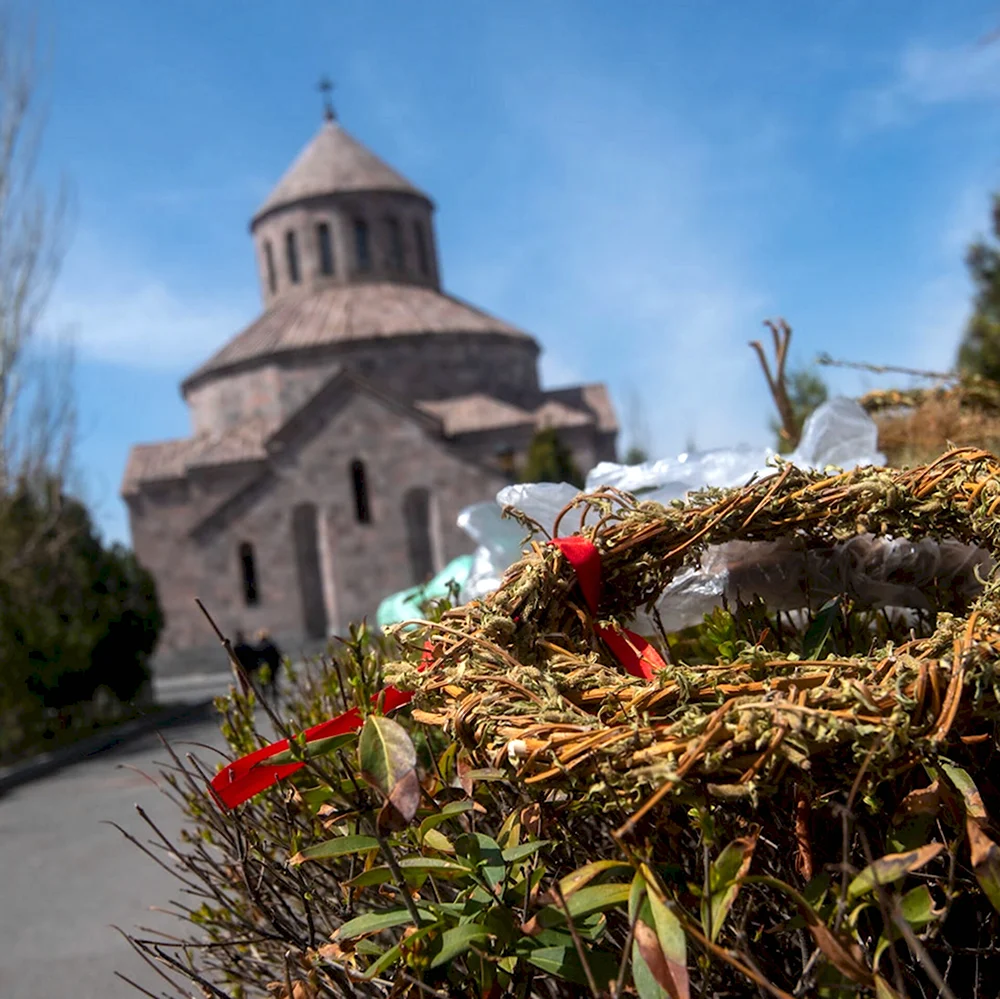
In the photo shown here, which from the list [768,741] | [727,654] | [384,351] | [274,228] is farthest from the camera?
[274,228]

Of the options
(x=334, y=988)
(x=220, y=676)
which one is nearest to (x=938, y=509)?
(x=334, y=988)

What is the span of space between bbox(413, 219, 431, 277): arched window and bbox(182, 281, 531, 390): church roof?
2.59ft

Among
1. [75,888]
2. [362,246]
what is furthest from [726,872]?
[362,246]

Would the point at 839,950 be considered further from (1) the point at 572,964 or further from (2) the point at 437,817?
(2) the point at 437,817

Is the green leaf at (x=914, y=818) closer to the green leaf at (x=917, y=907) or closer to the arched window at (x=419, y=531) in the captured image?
the green leaf at (x=917, y=907)

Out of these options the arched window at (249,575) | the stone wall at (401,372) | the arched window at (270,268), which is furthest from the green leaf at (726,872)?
the arched window at (270,268)

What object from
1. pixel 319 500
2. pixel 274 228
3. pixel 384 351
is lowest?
pixel 319 500

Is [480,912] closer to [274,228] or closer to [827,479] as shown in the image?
[827,479]

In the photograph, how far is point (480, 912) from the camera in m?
1.14

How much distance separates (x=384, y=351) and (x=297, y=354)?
8.78 feet

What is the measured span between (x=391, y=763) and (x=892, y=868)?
491mm

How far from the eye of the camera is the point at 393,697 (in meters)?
1.45

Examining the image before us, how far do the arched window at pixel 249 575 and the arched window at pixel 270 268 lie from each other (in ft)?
34.1

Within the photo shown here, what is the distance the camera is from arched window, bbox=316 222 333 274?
3666 cm
